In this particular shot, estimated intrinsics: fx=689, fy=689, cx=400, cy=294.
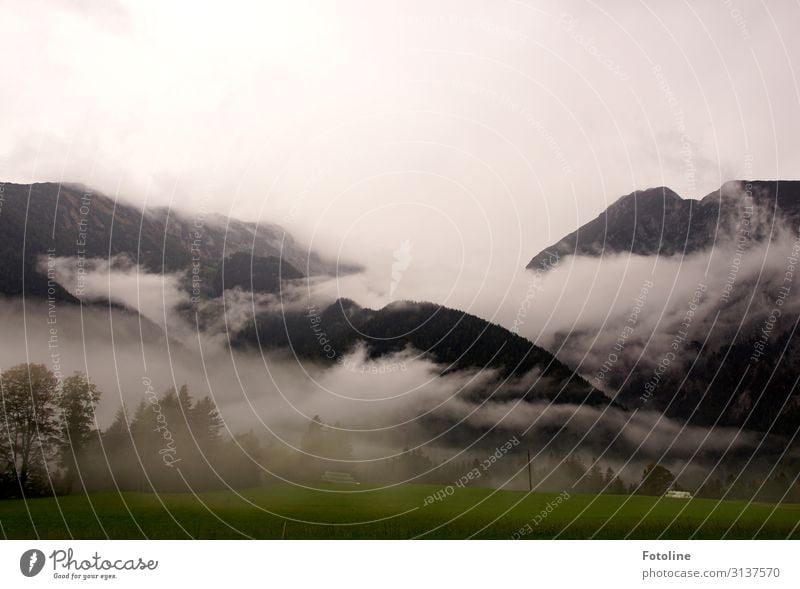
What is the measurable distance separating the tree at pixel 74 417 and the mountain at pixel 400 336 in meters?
3.19

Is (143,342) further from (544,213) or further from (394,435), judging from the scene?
(544,213)

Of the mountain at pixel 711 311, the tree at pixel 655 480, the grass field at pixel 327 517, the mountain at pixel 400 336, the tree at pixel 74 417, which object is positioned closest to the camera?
the grass field at pixel 327 517

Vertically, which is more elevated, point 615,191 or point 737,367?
point 615,191

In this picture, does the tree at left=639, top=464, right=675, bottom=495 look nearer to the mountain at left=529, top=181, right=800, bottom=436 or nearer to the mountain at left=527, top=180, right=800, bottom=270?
the mountain at left=529, top=181, right=800, bottom=436

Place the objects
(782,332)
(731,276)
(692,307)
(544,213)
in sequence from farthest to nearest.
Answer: (782,332) → (731,276) → (692,307) → (544,213)

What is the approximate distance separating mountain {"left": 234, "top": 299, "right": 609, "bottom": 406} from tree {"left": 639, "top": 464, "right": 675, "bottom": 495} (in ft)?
14.9

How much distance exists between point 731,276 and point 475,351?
365 inches

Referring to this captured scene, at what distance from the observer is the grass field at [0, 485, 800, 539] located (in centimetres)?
1248

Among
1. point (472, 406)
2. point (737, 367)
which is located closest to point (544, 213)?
point (472, 406)

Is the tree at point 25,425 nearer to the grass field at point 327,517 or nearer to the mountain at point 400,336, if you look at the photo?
the grass field at point 327,517

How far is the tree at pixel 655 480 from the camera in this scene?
1819cm

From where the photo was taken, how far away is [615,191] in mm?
14883

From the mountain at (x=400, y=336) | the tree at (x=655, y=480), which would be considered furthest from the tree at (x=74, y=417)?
the tree at (x=655, y=480)
